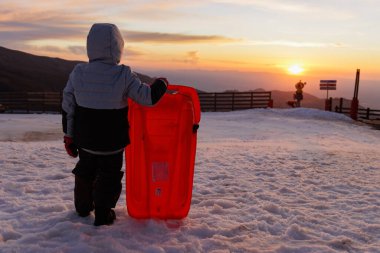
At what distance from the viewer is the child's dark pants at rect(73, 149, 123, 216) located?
402 centimetres

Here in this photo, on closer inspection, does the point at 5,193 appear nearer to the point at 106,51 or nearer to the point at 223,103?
the point at 106,51

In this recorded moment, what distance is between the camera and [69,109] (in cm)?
402

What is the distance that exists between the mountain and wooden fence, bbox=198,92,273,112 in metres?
22.7

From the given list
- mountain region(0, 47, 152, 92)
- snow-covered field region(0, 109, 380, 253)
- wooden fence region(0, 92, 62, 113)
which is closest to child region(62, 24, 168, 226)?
snow-covered field region(0, 109, 380, 253)

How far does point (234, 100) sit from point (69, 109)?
2827 cm

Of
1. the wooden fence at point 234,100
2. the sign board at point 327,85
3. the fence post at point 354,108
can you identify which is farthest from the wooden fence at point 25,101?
the fence post at point 354,108

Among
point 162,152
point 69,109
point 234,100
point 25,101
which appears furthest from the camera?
point 25,101

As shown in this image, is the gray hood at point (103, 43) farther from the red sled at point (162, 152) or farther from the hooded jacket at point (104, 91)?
the red sled at point (162, 152)

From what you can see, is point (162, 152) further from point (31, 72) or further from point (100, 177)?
point (31, 72)

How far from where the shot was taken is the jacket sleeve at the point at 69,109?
4.02 metres

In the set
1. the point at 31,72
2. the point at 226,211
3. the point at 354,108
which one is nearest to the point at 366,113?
the point at 354,108

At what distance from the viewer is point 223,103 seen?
32.7 m

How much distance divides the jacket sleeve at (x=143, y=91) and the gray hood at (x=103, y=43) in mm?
216

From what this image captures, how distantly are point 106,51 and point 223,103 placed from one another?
95.0 ft
